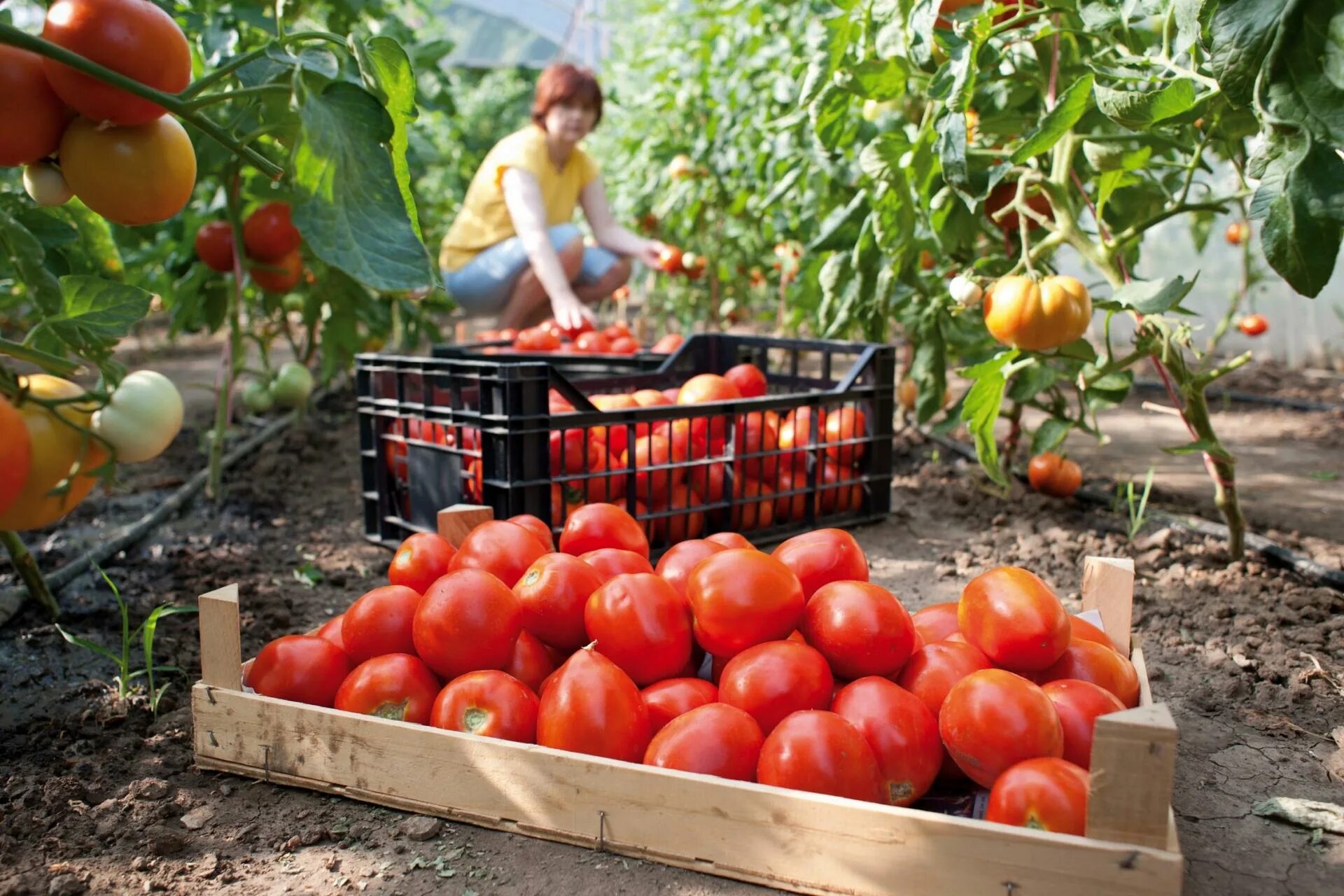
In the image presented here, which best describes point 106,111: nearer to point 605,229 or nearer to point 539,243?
point 539,243

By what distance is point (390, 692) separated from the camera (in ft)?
4.99

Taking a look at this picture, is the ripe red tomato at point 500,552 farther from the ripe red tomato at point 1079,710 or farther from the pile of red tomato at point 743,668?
the ripe red tomato at point 1079,710

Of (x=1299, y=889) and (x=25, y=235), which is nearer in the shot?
(x=1299, y=889)

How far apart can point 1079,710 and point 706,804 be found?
0.51 metres

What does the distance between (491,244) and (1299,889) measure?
4217 millimetres

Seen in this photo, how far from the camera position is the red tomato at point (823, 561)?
1.67 m

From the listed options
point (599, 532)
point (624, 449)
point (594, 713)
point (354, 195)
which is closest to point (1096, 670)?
point (594, 713)

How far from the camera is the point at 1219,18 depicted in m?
1.34

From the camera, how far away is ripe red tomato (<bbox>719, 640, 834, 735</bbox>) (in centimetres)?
142

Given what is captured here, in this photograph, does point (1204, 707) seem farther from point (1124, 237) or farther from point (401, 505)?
point (401, 505)

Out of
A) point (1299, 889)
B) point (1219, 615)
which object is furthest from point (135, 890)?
point (1219, 615)

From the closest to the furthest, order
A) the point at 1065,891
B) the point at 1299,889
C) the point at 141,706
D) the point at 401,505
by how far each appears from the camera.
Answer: the point at 1065,891 < the point at 1299,889 < the point at 141,706 < the point at 401,505

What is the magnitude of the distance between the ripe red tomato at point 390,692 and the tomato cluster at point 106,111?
29.7 inches

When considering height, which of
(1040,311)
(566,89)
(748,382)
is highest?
(566,89)
